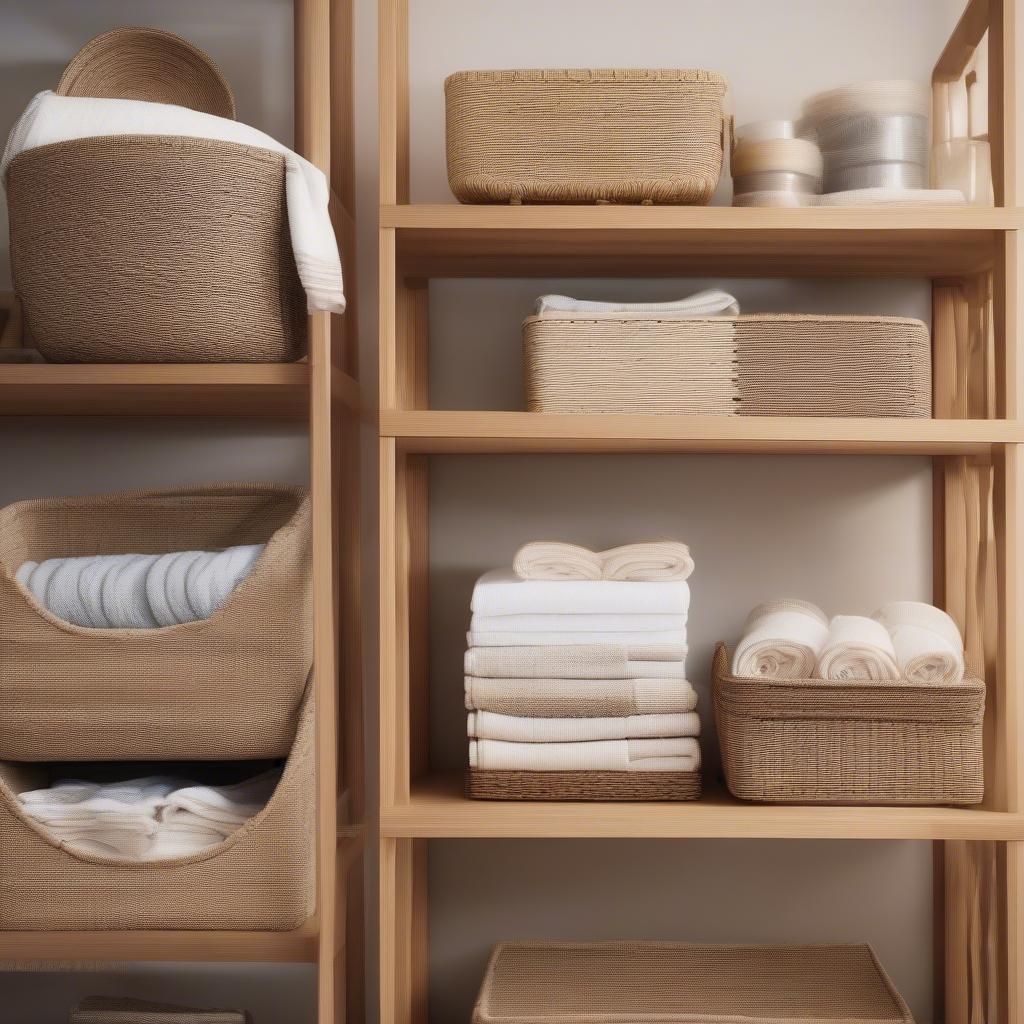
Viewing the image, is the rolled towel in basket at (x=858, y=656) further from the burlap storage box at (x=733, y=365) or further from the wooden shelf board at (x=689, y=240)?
the wooden shelf board at (x=689, y=240)

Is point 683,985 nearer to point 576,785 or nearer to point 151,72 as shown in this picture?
point 576,785

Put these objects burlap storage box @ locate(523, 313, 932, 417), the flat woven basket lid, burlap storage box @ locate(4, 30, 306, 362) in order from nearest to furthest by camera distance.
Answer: burlap storage box @ locate(4, 30, 306, 362), burlap storage box @ locate(523, 313, 932, 417), the flat woven basket lid

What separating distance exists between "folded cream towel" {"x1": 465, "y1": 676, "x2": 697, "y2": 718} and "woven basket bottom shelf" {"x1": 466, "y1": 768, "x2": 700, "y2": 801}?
0.25 feet

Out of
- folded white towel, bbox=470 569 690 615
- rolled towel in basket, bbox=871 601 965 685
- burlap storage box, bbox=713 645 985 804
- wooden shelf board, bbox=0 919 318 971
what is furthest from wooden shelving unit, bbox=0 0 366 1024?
rolled towel in basket, bbox=871 601 965 685

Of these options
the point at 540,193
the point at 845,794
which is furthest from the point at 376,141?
the point at 845,794

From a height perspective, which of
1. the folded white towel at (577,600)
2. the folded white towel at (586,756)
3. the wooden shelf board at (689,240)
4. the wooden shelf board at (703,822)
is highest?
the wooden shelf board at (689,240)

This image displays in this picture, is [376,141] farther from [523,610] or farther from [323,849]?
[323,849]

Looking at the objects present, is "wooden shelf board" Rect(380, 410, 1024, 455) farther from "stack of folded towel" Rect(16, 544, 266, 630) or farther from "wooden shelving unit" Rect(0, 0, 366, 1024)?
"stack of folded towel" Rect(16, 544, 266, 630)

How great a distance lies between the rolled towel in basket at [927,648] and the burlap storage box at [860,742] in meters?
0.03

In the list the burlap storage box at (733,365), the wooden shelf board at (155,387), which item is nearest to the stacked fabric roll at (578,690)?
the burlap storage box at (733,365)

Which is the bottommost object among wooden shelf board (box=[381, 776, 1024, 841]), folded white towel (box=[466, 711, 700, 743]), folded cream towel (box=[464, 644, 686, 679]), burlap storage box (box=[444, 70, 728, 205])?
wooden shelf board (box=[381, 776, 1024, 841])

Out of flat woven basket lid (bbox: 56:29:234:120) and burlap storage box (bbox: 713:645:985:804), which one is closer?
burlap storage box (bbox: 713:645:985:804)

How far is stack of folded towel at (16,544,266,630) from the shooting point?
1286mm

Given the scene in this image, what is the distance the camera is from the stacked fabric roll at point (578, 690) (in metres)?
1.36
